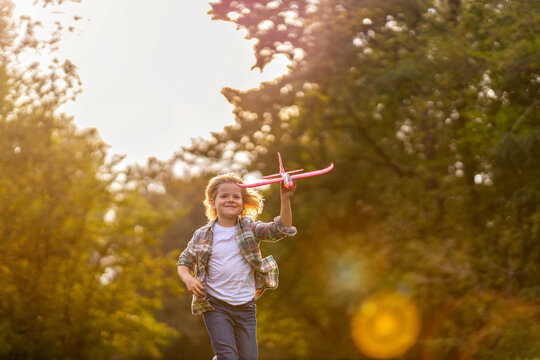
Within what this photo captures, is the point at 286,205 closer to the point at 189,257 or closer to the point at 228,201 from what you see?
the point at 228,201

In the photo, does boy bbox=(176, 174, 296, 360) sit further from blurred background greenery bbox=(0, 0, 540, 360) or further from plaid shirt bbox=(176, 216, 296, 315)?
blurred background greenery bbox=(0, 0, 540, 360)

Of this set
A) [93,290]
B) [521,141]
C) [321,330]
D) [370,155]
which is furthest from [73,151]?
[521,141]

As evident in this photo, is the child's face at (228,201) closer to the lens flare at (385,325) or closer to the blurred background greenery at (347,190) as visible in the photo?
the blurred background greenery at (347,190)

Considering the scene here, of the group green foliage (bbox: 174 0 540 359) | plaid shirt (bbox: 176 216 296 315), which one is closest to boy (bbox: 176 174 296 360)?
plaid shirt (bbox: 176 216 296 315)

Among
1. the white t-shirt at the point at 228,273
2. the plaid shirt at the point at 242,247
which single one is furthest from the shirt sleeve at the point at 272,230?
the white t-shirt at the point at 228,273

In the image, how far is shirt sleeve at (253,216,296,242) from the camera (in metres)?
5.13

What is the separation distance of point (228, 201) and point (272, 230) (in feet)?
1.26

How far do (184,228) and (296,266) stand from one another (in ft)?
52.0

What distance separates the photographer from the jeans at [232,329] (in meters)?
5.00

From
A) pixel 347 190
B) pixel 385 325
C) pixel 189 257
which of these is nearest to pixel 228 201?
pixel 189 257

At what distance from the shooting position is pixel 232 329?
514 centimetres

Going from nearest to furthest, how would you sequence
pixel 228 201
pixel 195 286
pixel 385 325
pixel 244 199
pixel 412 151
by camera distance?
1. pixel 195 286
2. pixel 228 201
3. pixel 244 199
4. pixel 412 151
5. pixel 385 325

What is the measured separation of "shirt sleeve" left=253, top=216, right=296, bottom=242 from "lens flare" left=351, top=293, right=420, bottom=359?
14185mm

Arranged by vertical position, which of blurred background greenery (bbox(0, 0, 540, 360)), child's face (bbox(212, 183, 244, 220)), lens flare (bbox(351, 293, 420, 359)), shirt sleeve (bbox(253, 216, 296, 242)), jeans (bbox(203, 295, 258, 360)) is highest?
blurred background greenery (bbox(0, 0, 540, 360))
